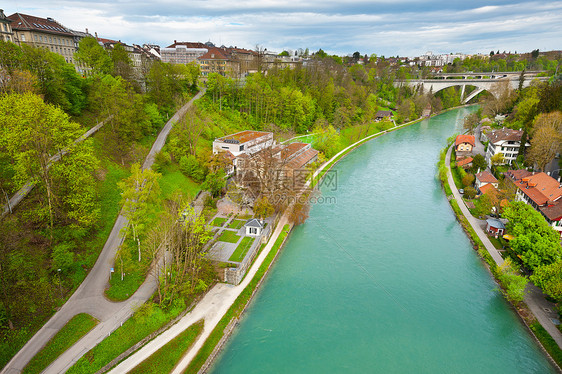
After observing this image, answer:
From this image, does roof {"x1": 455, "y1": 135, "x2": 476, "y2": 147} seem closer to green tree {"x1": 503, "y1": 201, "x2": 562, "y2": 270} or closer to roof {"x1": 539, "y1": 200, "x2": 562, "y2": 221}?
roof {"x1": 539, "y1": 200, "x2": 562, "y2": 221}

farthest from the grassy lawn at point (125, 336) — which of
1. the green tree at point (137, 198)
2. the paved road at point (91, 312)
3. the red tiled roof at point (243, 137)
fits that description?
the red tiled roof at point (243, 137)

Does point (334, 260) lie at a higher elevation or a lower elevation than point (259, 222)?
lower

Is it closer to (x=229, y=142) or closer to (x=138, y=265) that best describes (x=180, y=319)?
(x=138, y=265)

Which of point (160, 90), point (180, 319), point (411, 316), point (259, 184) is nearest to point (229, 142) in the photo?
point (259, 184)

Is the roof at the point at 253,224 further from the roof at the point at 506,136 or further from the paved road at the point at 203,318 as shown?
the roof at the point at 506,136

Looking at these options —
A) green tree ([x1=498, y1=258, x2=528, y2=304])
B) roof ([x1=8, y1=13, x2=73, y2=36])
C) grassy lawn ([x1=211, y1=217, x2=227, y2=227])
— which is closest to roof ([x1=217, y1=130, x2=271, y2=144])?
grassy lawn ([x1=211, y1=217, x2=227, y2=227])
